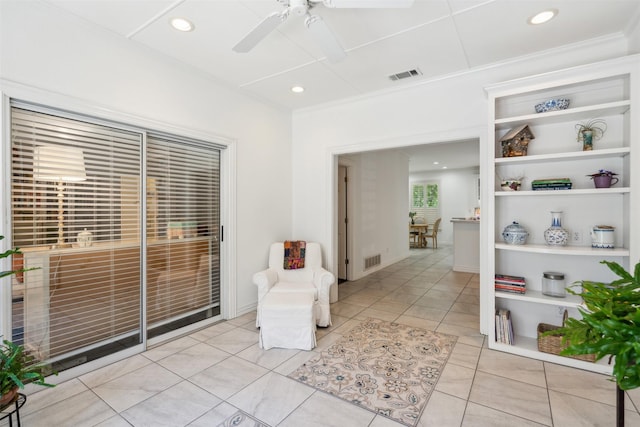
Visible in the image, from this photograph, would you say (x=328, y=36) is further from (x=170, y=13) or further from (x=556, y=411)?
(x=556, y=411)

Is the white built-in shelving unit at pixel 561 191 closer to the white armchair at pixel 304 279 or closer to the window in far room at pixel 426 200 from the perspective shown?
the white armchair at pixel 304 279

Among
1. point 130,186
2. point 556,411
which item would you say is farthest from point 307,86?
point 556,411

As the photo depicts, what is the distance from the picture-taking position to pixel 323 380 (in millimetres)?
2209

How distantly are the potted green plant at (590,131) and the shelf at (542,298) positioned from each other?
1.29 m

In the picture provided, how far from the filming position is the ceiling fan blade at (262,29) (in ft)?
5.95

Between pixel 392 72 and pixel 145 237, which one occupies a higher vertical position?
pixel 392 72

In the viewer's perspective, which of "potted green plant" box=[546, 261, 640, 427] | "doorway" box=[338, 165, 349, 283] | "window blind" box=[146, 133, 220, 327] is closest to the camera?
"potted green plant" box=[546, 261, 640, 427]

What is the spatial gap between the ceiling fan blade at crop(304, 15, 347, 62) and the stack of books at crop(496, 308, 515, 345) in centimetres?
271

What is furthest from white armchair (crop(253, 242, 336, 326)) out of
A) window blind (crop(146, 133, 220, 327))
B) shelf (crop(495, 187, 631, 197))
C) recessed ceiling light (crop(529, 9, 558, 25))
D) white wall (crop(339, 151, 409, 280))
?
recessed ceiling light (crop(529, 9, 558, 25))

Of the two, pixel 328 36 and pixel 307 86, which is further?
pixel 307 86

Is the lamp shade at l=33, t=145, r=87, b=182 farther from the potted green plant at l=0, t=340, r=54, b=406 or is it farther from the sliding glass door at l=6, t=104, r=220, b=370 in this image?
the potted green plant at l=0, t=340, r=54, b=406

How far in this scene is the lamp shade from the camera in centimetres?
214

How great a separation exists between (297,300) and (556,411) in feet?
6.65

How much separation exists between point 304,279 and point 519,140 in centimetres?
269
